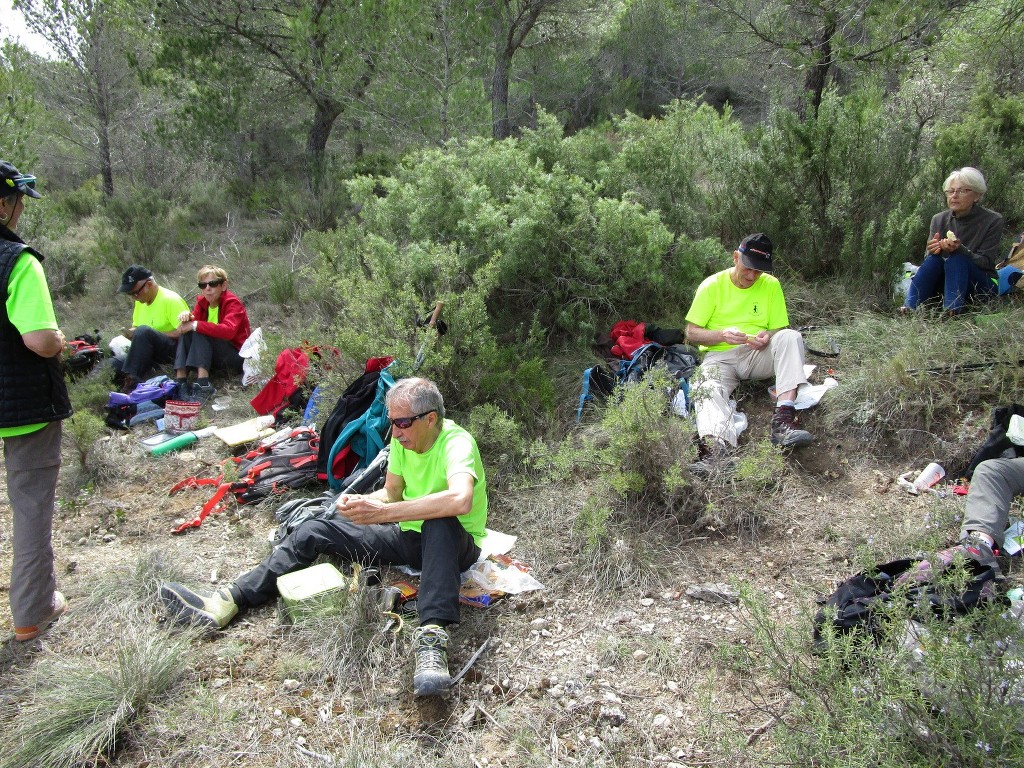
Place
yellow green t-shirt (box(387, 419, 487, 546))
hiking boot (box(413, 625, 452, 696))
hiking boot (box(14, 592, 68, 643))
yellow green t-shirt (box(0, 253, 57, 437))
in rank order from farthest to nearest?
yellow green t-shirt (box(387, 419, 487, 546)), hiking boot (box(14, 592, 68, 643)), yellow green t-shirt (box(0, 253, 57, 437)), hiking boot (box(413, 625, 452, 696))

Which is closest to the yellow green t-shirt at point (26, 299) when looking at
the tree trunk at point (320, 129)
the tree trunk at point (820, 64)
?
the tree trunk at point (820, 64)

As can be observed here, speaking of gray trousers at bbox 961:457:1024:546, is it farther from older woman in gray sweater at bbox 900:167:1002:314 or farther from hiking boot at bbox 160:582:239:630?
hiking boot at bbox 160:582:239:630

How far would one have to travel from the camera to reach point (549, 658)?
292 centimetres

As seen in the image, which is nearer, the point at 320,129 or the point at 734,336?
the point at 734,336

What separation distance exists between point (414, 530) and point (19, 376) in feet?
5.82

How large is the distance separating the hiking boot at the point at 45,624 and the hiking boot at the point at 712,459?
306 cm

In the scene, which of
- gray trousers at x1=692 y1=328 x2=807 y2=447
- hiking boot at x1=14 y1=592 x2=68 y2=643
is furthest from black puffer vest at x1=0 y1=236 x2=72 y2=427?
gray trousers at x1=692 y1=328 x2=807 y2=447

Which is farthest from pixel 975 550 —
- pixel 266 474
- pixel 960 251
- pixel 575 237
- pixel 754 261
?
pixel 266 474

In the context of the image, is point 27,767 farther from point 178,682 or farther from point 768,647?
point 768,647

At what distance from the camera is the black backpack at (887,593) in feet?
7.77

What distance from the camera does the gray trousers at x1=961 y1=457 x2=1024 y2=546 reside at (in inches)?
119

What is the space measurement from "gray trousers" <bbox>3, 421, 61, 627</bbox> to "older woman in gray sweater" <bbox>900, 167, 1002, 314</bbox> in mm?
5094

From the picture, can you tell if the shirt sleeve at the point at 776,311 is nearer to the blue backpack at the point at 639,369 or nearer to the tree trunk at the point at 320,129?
the blue backpack at the point at 639,369

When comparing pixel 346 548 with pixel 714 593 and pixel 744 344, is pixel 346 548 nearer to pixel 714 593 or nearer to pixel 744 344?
pixel 714 593
